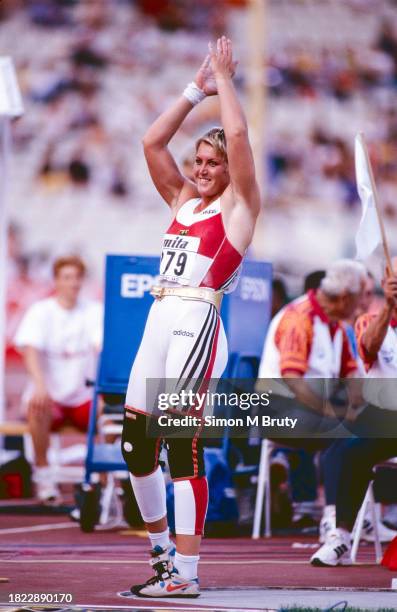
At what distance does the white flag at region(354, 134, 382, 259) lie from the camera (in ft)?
19.0

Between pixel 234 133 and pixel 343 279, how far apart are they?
296cm

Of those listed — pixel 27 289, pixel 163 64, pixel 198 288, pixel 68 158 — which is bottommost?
pixel 198 288

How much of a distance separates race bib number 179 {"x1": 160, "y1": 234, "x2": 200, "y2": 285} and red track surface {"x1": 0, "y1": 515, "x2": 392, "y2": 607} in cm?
127

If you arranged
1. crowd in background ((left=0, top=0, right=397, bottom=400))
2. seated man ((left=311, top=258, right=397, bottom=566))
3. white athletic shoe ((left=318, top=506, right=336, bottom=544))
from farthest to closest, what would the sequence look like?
crowd in background ((left=0, top=0, right=397, bottom=400)), white athletic shoe ((left=318, top=506, right=336, bottom=544)), seated man ((left=311, top=258, right=397, bottom=566))

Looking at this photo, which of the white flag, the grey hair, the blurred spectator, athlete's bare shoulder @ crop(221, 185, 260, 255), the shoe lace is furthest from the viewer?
the blurred spectator

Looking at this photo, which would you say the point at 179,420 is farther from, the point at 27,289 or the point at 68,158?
the point at 68,158

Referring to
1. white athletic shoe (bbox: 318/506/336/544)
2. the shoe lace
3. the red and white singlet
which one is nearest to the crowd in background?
white athletic shoe (bbox: 318/506/336/544)

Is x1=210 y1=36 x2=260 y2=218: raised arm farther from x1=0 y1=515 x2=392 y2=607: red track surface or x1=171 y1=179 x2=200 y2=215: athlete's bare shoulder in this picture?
x1=0 y1=515 x2=392 y2=607: red track surface

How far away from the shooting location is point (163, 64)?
23.2 metres

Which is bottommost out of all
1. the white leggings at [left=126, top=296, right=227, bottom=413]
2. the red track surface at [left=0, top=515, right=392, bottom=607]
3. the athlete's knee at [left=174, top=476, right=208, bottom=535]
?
the red track surface at [left=0, top=515, right=392, bottom=607]

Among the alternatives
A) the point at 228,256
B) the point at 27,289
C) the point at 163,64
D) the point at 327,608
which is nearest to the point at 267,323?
the point at 228,256

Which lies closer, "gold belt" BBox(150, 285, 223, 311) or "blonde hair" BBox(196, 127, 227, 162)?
"gold belt" BBox(150, 285, 223, 311)

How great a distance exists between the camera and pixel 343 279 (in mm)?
7812

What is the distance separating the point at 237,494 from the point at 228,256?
330 centimetres
